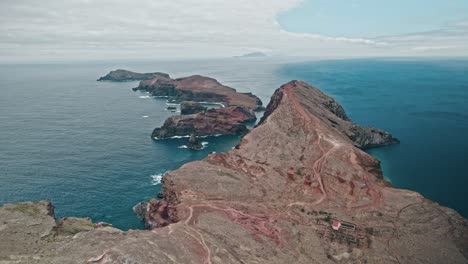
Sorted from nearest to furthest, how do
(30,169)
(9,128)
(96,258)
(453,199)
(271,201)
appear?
(96,258)
(271,201)
(453,199)
(30,169)
(9,128)

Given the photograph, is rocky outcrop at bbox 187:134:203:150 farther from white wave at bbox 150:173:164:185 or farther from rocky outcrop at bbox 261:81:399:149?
rocky outcrop at bbox 261:81:399:149

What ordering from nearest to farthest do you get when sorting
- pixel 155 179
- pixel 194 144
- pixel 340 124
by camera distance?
pixel 155 179 → pixel 340 124 → pixel 194 144

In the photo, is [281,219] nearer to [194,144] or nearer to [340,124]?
[340,124]

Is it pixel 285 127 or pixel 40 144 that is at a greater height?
pixel 285 127

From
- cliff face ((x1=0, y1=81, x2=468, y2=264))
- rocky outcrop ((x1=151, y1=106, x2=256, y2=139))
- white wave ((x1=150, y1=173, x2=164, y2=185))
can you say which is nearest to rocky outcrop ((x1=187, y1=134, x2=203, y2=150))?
rocky outcrop ((x1=151, y1=106, x2=256, y2=139))

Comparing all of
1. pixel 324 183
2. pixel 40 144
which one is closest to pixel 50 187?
pixel 40 144

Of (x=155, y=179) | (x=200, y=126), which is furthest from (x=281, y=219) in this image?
(x=200, y=126)

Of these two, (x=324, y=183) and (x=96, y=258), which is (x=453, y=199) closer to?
(x=324, y=183)

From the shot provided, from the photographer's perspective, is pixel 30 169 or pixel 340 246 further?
pixel 30 169

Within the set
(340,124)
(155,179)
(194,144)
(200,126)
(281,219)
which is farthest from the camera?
(200,126)
